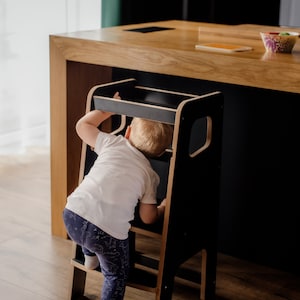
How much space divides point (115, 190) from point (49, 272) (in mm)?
577

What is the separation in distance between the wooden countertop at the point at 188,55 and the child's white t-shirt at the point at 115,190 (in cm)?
35

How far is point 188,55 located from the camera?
2.12 metres

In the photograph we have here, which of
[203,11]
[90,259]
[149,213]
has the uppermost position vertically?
[203,11]

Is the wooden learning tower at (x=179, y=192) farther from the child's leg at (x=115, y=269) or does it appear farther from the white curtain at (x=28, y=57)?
the white curtain at (x=28, y=57)

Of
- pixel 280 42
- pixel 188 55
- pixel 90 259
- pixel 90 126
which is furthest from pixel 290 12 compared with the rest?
pixel 90 259

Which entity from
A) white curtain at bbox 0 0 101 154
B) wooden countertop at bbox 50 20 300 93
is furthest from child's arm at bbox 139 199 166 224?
white curtain at bbox 0 0 101 154

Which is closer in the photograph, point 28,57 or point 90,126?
point 90,126

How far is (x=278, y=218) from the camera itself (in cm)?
241

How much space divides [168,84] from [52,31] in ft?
4.59

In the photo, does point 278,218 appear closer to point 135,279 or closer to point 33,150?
point 135,279

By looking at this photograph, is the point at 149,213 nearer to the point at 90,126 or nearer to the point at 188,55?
the point at 90,126

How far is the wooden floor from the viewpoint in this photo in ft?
7.23

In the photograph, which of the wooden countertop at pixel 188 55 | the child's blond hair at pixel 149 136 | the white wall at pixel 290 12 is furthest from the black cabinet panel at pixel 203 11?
the child's blond hair at pixel 149 136

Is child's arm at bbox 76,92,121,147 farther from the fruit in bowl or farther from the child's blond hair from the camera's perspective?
the fruit in bowl
